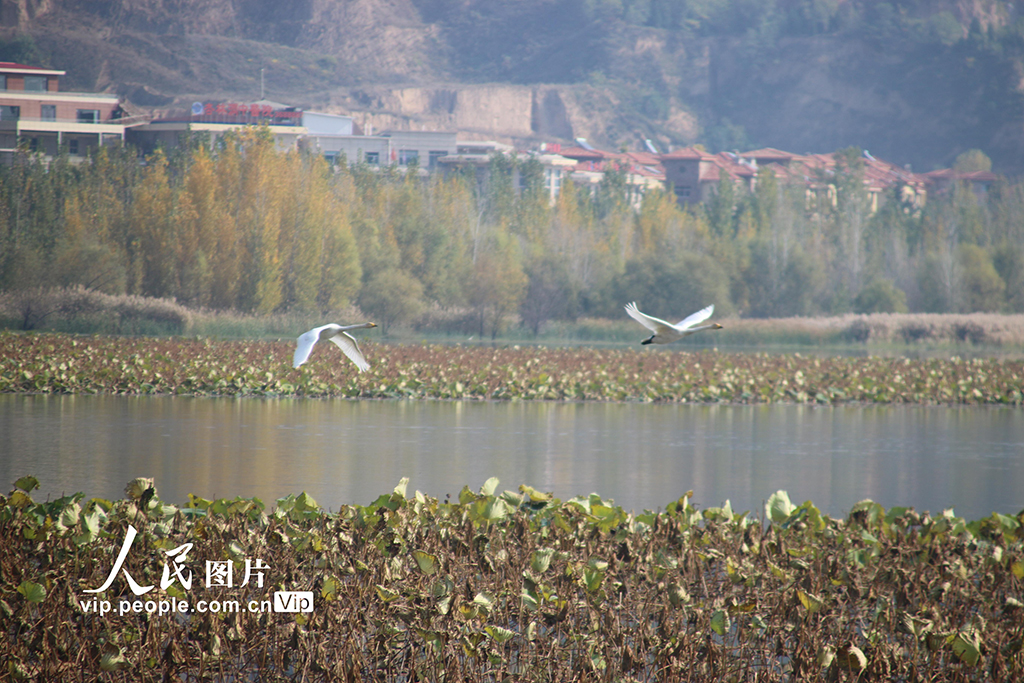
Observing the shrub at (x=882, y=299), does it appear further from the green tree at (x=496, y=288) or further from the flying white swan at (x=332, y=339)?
the flying white swan at (x=332, y=339)

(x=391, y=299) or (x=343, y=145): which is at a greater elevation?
(x=343, y=145)

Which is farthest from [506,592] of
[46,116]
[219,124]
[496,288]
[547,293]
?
[219,124]

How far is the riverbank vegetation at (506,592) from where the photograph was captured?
206 inches

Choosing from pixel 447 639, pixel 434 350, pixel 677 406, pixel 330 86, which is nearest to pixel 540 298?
pixel 434 350

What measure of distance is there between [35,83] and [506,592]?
7407cm

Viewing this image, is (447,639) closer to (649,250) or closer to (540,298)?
(540,298)

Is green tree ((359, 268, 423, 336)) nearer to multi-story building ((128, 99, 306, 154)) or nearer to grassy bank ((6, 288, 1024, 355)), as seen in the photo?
grassy bank ((6, 288, 1024, 355))

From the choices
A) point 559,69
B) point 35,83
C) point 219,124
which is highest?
point 559,69

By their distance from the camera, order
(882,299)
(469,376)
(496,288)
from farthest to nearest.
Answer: (882,299)
(496,288)
(469,376)

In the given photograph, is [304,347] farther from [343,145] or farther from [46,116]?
[343,145]

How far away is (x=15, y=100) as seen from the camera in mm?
68188

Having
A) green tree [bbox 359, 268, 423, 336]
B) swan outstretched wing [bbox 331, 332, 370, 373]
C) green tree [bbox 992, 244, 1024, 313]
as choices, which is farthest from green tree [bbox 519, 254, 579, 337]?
swan outstretched wing [bbox 331, 332, 370, 373]

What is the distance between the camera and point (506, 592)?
19.4ft

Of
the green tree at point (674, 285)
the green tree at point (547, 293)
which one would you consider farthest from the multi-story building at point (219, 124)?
the green tree at point (674, 285)
